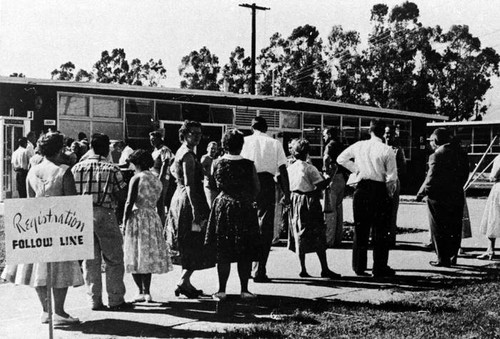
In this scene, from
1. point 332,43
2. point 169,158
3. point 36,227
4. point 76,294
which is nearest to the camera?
point 36,227

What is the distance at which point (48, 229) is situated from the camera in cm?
473

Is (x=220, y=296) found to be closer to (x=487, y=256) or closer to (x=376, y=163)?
(x=376, y=163)

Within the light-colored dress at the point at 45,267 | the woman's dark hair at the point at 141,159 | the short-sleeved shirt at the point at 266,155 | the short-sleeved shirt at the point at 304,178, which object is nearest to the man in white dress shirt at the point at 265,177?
the short-sleeved shirt at the point at 266,155

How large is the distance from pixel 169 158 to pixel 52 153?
4207 mm

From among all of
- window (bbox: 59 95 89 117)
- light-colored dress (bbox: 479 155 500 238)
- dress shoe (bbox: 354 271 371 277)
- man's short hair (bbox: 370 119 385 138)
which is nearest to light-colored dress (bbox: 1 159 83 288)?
dress shoe (bbox: 354 271 371 277)

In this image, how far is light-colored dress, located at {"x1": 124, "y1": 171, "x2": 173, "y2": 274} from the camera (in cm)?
640

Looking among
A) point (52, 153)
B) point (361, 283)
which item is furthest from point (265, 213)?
point (52, 153)

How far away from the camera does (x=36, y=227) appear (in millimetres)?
4691

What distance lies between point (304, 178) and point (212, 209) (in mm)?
1729

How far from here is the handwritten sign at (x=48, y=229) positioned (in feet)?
15.2

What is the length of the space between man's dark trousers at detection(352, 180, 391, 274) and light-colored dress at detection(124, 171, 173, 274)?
252 cm

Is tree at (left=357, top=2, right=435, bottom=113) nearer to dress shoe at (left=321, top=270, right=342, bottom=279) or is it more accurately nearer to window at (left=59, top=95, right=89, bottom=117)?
window at (left=59, top=95, right=89, bottom=117)

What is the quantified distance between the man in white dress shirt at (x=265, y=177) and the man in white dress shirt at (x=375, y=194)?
96cm

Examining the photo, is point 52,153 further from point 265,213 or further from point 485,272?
point 485,272
